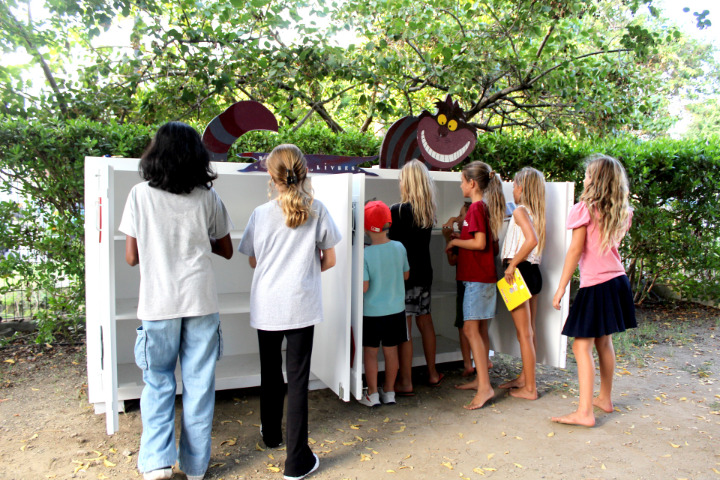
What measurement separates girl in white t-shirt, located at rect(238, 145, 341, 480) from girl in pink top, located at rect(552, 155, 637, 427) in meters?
1.68

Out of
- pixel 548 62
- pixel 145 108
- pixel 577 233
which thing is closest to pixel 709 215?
pixel 548 62

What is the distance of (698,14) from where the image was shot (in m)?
5.86

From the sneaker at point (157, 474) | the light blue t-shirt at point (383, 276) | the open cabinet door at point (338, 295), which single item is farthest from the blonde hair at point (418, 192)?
the sneaker at point (157, 474)

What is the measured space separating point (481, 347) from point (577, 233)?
1053 mm

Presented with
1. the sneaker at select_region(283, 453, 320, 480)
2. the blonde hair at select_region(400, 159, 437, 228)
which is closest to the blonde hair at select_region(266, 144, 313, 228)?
the blonde hair at select_region(400, 159, 437, 228)

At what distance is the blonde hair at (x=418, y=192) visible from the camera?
12.2 feet

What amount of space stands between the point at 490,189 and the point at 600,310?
1093mm

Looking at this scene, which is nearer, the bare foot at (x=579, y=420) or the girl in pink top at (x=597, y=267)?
the girl in pink top at (x=597, y=267)

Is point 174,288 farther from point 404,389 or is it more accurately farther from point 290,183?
point 404,389

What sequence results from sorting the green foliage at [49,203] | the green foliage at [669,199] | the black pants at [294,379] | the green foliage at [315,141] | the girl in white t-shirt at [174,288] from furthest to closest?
the green foliage at [669,199], the green foliage at [315,141], the green foliage at [49,203], the black pants at [294,379], the girl in white t-shirt at [174,288]

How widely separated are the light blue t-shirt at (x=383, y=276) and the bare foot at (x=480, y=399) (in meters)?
0.92

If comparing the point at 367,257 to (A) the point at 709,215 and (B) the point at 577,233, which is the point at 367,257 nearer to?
(B) the point at 577,233

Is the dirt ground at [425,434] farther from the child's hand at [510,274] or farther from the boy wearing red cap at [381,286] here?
the child's hand at [510,274]

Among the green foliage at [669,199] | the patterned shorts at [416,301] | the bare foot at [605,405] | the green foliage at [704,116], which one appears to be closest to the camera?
the bare foot at [605,405]
